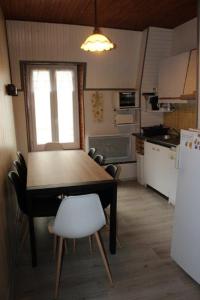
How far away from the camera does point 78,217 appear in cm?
185

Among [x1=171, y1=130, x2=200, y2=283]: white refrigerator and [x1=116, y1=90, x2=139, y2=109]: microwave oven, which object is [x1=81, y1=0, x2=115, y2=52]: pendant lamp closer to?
[x1=171, y1=130, x2=200, y2=283]: white refrigerator

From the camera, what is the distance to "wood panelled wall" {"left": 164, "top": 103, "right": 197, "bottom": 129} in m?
3.90

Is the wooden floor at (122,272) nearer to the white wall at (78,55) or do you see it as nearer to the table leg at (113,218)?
the table leg at (113,218)

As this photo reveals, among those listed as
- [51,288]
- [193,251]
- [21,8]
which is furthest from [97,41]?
[51,288]

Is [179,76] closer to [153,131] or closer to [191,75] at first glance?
[191,75]

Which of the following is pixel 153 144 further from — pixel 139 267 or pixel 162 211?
pixel 139 267

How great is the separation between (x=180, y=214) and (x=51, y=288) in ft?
4.14

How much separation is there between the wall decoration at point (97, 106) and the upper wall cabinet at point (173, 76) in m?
1.05

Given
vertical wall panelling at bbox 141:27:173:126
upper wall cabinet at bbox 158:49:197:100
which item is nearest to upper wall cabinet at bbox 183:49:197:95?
upper wall cabinet at bbox 158:49:197:100

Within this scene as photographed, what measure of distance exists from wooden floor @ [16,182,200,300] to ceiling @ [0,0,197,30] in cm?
279

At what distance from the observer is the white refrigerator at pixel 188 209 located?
1.97m

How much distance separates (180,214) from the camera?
2.18 meters

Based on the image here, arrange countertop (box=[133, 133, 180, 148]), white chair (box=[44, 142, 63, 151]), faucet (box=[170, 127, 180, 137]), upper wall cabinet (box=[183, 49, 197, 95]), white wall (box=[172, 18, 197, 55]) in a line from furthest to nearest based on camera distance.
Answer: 1. faucet (box=[170, 127, 180, 137])
2. white chair (box=[44, 142, 63, 151])
3. white wall (box=[172, 18, 197, 55])
4. countertop (box=[133, 133, 180, 148])
5. upper wall cabinet (box=[183, 49, 197, 95])

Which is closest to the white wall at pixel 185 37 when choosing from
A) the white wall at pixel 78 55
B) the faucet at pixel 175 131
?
the white wall at pixel 78 55
